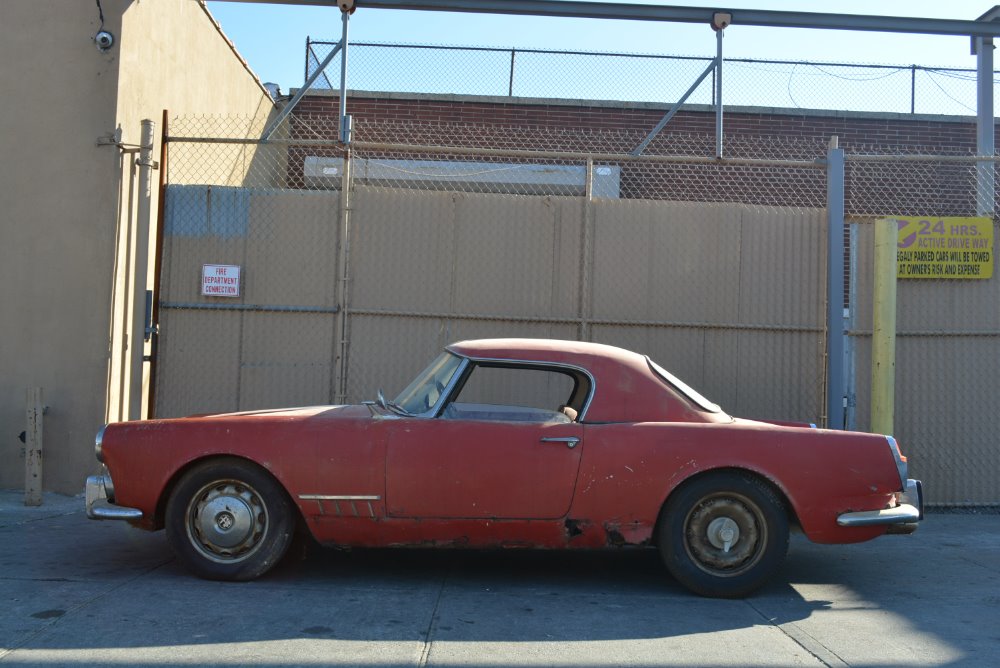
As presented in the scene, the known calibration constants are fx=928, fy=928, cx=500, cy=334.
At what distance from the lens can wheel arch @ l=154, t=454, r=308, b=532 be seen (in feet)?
17.3

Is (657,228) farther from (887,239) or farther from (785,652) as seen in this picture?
(785,652)

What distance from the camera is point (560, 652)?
4211 mm

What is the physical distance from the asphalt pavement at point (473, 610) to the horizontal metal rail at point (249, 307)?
7.30 feet

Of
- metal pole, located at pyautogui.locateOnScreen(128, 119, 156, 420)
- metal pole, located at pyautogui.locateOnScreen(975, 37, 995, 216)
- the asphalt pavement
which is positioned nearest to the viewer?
the asphalt pavement

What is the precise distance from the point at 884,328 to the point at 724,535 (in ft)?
11.7

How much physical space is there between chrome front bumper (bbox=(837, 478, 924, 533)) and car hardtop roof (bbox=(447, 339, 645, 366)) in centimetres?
148

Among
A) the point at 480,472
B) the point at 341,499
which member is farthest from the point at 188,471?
the point at 480,472

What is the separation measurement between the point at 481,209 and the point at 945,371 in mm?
4404

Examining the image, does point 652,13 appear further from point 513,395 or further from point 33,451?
point 33,451

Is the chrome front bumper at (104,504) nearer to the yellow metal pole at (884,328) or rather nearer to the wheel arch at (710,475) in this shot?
the wheel arch at (710,475)

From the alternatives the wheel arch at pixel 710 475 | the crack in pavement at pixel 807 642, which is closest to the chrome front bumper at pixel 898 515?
the wheel arch at pixel 710 475

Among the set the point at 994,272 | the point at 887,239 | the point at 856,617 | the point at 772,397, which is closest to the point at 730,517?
the point at 856,617

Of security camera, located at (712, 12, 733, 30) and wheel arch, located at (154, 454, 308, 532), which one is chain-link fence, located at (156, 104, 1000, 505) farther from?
wheel arch, located at (154, 454, 308, 532)

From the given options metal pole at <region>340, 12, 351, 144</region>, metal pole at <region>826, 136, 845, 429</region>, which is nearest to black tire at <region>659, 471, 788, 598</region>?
metal pole at <region>826, 136, 845, 429</region>
